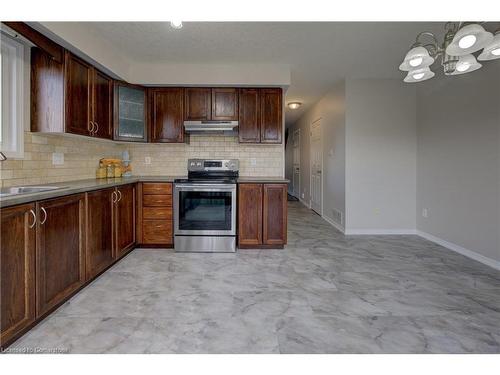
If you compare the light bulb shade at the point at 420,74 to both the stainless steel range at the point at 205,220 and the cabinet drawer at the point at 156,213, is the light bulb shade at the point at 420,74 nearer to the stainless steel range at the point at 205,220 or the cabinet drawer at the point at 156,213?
the stainless steel range at the point at 205,220

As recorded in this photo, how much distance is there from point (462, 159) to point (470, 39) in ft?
7.14

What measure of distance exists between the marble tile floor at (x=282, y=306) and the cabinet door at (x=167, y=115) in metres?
1.54

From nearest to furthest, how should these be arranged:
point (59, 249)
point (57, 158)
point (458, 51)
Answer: point (458, 51)
point (59, 249)
point (57, 158)

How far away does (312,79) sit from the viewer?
187 inches

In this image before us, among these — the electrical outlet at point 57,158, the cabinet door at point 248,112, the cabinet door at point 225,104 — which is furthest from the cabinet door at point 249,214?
the electrical outlet at point 57,158

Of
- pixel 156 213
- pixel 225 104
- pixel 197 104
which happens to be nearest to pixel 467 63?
pixel 225 104

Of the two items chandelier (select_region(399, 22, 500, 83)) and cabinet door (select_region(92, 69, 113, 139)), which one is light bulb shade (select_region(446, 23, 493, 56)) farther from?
cabinet door (select_region(92, 69, 113, 139))

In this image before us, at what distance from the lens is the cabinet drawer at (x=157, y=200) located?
364cm

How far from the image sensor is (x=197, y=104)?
3984 millimetres

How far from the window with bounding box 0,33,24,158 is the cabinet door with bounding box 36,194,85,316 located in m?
0.69

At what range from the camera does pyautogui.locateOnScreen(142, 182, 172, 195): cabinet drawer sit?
3627 mm

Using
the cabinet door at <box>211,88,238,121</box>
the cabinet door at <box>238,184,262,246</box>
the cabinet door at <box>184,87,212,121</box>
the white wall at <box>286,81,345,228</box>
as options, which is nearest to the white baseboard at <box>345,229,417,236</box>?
the white wall at <box>286,81,345,228</box>

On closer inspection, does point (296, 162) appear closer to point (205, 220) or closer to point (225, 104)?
point (225, 104)
